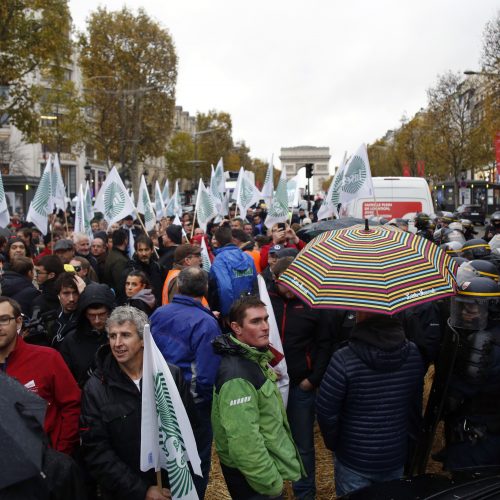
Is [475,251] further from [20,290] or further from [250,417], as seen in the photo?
[20,290]

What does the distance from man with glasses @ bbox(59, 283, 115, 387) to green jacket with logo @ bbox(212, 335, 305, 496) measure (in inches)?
44.8

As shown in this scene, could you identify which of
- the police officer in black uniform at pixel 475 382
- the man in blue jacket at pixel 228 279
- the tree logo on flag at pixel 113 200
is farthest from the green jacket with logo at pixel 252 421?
the tree logo on flag at pixel 113 200

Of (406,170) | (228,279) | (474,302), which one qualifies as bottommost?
(406,170)

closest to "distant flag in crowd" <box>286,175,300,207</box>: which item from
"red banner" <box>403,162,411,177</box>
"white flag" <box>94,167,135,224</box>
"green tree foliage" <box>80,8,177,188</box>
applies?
"white flag" <box>94,167,135,224</box>

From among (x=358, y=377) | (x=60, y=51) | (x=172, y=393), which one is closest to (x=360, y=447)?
(x=358, y=377)

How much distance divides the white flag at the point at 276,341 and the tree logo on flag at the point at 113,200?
6.90 metres

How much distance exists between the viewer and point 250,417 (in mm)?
3223

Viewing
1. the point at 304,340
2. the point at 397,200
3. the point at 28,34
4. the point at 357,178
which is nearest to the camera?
the point at 304,340

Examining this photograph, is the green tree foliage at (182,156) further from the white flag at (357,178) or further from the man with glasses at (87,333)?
the man with glasses at (87,333)

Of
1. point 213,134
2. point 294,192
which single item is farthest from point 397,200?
point 213,134

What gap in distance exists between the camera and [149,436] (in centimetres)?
309

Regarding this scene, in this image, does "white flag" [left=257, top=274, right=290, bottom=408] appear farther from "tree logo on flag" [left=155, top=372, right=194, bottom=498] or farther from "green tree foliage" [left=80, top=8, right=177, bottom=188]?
"green tree foliage" [left=80, top=8, right=177, bottom=188]

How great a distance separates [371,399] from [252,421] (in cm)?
68

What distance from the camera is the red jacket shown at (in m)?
3.54
